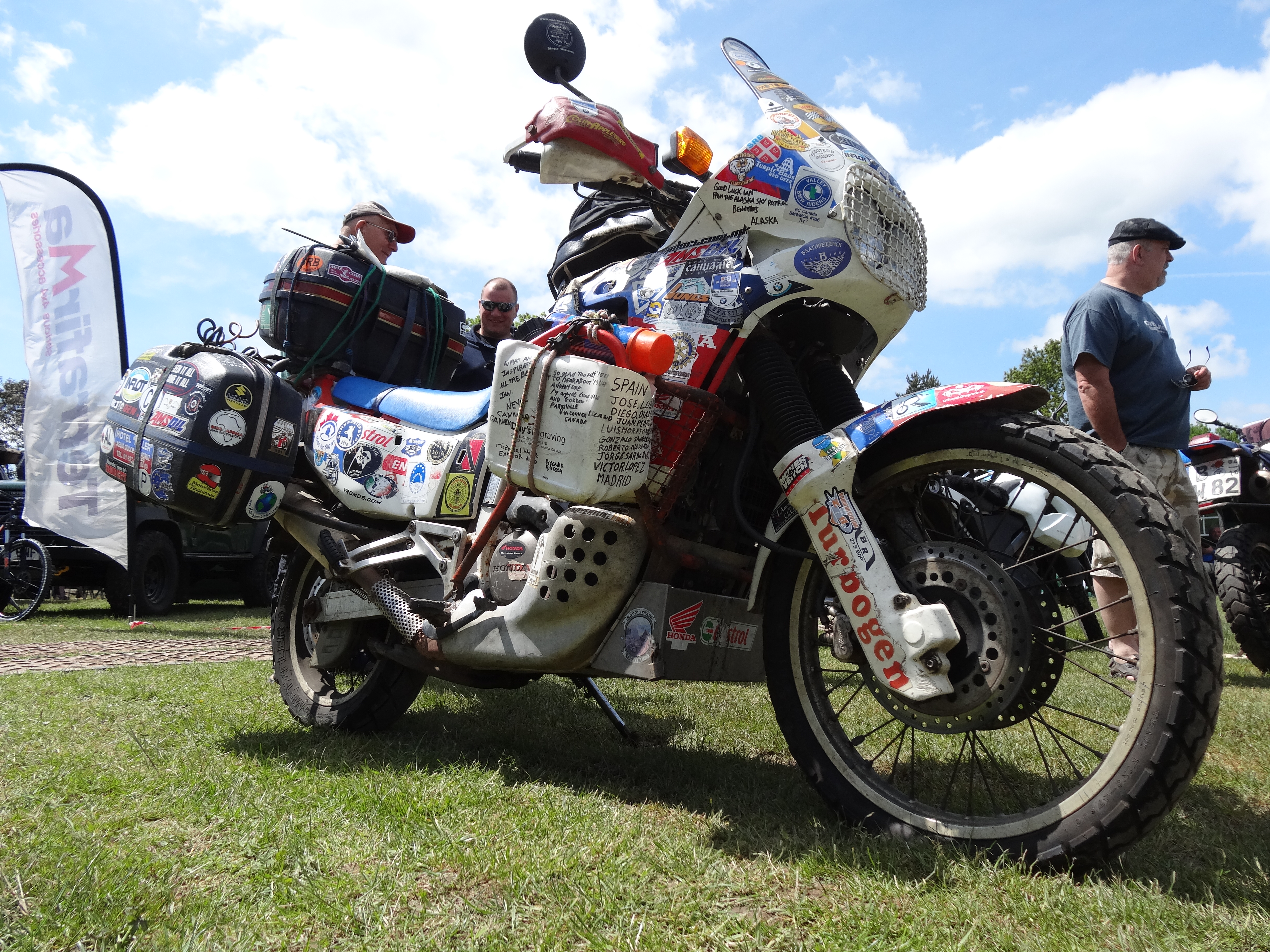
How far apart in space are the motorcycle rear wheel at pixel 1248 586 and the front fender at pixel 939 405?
3.91 m

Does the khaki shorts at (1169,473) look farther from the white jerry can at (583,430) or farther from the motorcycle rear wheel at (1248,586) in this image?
the white jerry can at (583,430)

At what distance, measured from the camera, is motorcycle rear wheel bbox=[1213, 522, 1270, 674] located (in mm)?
5000

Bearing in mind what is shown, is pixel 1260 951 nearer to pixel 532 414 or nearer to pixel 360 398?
pixel 532 414

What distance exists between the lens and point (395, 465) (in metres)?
3.05

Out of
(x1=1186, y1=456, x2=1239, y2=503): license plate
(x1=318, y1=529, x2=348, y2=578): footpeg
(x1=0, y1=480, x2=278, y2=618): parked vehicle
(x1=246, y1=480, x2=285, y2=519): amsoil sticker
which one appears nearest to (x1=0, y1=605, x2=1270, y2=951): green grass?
(x1=318, y1=529, x2=348, y2=578): footpeg

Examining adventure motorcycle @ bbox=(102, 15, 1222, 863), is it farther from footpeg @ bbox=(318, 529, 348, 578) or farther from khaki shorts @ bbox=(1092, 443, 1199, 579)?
khaki shorts @ bbox=(1092, 443, 1199, 579)

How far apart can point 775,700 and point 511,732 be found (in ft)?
4.82

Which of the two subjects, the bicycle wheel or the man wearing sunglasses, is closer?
the man wearing sunglasses

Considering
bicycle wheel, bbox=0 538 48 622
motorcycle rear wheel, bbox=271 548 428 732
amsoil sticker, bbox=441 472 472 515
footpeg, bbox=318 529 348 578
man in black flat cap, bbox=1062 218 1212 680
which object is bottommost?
bicycle wheel, bbox=0 538 48 622

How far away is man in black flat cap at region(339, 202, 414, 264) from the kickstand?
7.05 ft

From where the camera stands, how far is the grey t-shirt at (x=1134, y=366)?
3855 mm

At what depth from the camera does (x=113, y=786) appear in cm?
249

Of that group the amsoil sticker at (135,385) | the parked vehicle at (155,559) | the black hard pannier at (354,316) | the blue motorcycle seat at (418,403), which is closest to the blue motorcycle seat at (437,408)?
the blue motorcycle seat at (418,403)

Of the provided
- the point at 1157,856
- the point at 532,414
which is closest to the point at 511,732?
the point at 532,414
